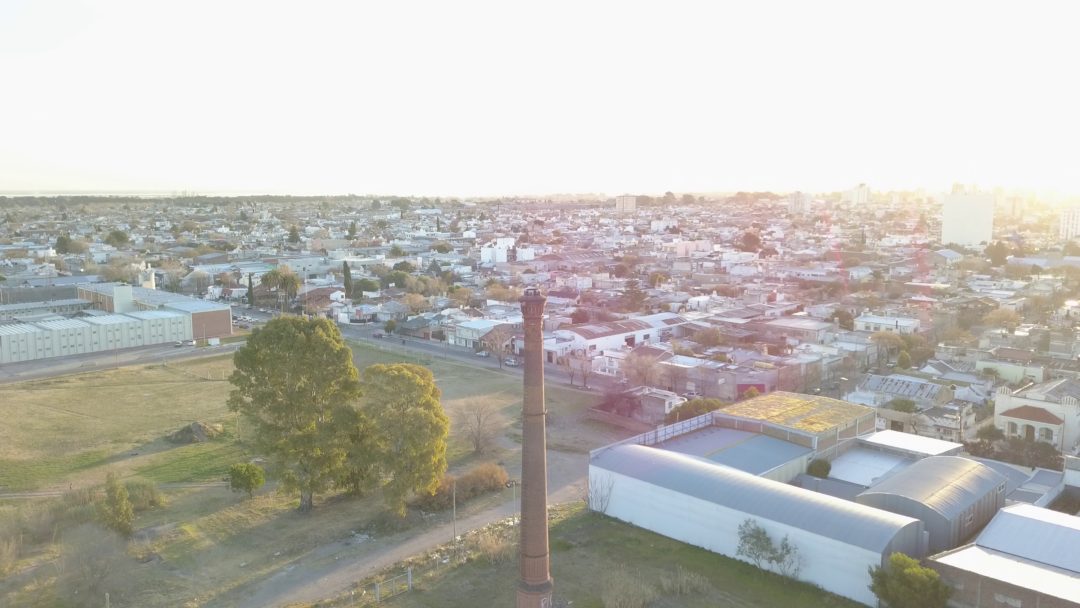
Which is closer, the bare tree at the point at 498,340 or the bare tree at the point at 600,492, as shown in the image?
the bare tree at the point at 600,492

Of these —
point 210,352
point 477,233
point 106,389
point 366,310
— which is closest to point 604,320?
point 366,310

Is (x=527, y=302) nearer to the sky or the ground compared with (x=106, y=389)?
nearer to the sky

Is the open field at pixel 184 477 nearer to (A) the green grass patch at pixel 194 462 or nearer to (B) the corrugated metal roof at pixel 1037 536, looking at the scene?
(A) the green grass patch at pixel 194 462

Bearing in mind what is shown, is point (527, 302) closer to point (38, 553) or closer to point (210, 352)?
point (38, 553)

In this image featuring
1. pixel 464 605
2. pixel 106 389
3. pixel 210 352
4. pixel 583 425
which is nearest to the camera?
pixel 464 605

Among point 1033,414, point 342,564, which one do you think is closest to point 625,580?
point 342,564

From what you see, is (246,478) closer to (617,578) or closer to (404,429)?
(404,429)

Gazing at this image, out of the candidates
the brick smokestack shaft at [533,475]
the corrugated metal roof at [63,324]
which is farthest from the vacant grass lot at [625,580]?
the corrugated metal roof at [63,324]
